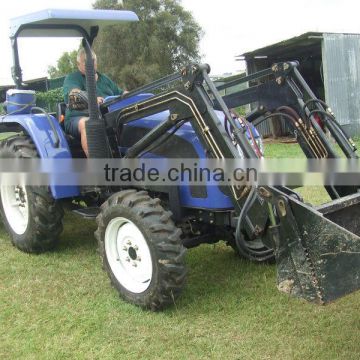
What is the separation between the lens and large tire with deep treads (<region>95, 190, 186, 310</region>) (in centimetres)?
327

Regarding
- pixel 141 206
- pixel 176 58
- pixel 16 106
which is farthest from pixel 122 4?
pixel 141 206

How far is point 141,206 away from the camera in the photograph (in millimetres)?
3402

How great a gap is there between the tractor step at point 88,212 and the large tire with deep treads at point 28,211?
25 centimetres

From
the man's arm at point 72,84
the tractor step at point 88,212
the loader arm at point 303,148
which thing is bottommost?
the tractor step at point 88,212

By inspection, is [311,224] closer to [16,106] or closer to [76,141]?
[76,141]

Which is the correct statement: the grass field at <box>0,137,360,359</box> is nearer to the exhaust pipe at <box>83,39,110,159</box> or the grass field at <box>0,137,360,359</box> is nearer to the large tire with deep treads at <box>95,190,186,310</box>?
the large tire with deep treads at <box>95,190,186,310</box>

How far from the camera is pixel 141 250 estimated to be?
11.6 ft

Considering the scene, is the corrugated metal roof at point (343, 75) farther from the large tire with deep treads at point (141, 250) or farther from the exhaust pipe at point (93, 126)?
the large tire with deep treads at point (141, 250)

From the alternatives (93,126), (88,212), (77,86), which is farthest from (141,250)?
(77,86)

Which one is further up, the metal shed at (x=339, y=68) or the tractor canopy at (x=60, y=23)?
the tractor canopy at (x=60, y=23)

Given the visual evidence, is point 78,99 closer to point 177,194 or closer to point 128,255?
point 177,194

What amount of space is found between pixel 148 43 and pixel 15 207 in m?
21.4

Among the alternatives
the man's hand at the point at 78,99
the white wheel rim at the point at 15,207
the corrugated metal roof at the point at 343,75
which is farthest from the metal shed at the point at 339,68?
Answer: the white wheel rim at the point at 15,207

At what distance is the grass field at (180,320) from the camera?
2.96 meters
